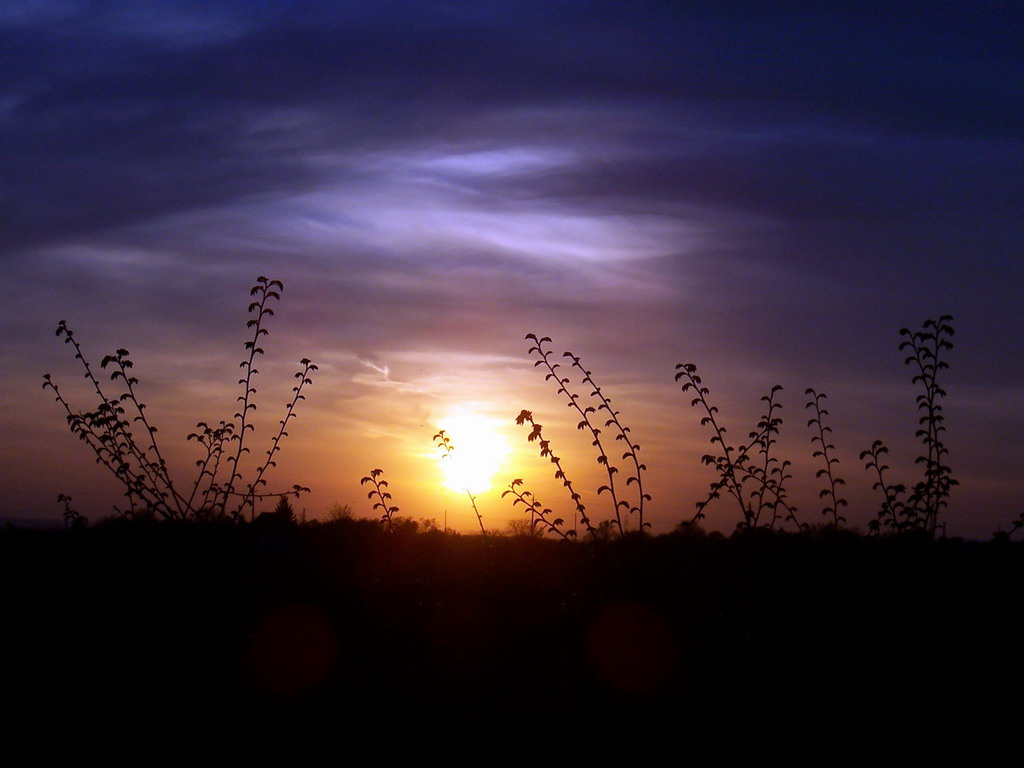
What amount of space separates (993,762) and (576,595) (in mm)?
4062

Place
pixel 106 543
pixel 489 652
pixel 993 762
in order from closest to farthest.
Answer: pixel 993 762 < pixel 489 652 < pixel 106 543

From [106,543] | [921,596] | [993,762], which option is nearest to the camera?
[993,762]

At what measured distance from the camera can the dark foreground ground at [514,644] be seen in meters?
7.34

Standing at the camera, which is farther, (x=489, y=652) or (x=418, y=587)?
(x=418, y=587)

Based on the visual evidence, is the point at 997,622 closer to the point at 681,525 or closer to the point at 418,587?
the point at 681,525

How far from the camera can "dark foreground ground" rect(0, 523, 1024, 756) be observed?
24.1 feet

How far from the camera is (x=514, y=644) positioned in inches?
338

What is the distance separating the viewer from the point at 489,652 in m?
8.44

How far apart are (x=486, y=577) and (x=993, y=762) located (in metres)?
5.18

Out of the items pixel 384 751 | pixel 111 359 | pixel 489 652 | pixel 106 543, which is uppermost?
pixel 111 359

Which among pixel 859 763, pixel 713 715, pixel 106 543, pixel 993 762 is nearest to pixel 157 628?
pixel 106 543

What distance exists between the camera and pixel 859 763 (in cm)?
665

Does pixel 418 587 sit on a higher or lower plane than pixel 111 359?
lower

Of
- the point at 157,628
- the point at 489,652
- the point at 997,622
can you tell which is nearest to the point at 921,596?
the point at 997,622
